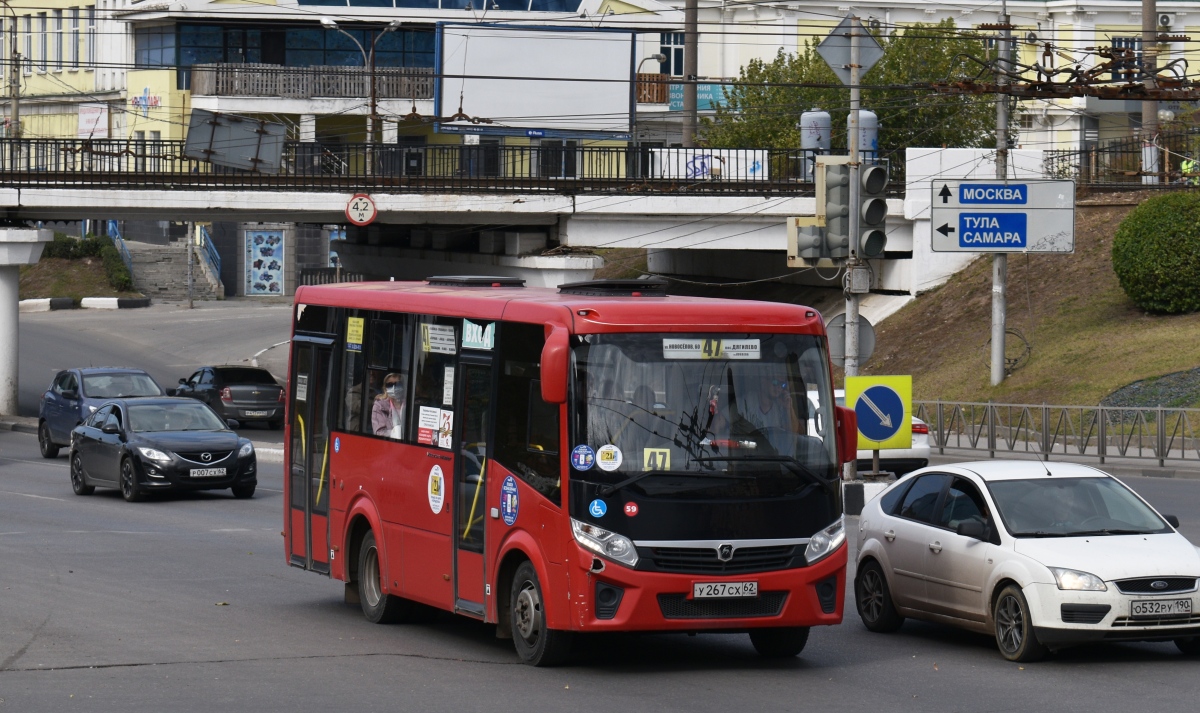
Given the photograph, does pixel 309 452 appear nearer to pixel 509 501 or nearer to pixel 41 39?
pixel 509 501

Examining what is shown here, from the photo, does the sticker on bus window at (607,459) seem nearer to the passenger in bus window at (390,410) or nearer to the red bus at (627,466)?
the red bus at (627,466)

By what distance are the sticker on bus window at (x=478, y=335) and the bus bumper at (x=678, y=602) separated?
187 cm

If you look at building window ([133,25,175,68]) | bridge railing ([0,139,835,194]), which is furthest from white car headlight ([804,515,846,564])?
building window ([133,25,175,68])

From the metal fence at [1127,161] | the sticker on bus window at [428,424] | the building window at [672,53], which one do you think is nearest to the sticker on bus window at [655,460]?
the sticker on bus window at [428,424]

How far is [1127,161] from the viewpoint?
4709cm

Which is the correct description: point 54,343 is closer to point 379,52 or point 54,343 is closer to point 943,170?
point 379,52

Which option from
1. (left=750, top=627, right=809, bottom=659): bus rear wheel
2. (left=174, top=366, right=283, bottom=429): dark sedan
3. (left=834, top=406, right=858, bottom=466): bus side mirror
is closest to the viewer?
(left=834, top=406, right=858, bottom=466): bus side mirror

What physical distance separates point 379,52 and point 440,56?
68.4 feet

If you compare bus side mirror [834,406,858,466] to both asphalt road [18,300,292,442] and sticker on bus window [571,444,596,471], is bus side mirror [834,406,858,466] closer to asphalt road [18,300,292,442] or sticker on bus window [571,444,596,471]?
sticker on bus window [571,444,596,471]

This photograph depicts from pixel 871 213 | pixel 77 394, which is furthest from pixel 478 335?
pixel 77 394

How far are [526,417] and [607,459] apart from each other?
79cm

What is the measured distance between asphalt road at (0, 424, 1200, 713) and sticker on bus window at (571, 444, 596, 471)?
1331mm

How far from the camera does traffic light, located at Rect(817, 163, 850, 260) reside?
20562 millimetres

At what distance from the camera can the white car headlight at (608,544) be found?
427 inches
